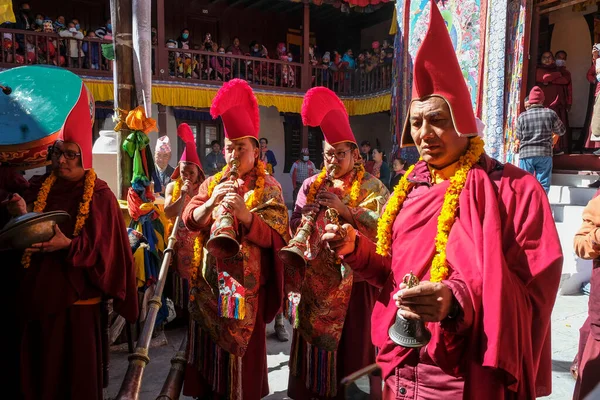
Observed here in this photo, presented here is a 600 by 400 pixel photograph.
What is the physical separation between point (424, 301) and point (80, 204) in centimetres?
200

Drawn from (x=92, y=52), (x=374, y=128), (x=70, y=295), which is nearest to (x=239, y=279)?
(x=70, y=295)

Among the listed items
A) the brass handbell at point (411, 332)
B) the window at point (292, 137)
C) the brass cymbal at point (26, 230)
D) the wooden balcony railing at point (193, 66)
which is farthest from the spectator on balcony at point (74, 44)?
the brass handbell at point (411, 332)

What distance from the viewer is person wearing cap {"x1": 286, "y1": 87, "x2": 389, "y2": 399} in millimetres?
3066

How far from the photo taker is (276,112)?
16.2 m

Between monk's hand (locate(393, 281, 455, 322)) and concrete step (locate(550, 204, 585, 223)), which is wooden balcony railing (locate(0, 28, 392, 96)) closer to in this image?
concrete step (locate(550, 204, 585, 223))

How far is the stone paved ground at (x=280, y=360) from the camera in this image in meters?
3.60

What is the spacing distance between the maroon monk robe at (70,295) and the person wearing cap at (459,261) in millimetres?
1412

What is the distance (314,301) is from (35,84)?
90.3 inches

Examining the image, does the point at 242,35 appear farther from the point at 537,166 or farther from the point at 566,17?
the point at 537,166

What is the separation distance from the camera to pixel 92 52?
41.3ft

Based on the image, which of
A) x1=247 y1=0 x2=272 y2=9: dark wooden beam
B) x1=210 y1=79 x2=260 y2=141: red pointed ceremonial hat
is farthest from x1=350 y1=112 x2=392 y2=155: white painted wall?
x1=210 y1=79 x2=260 y2=141: red pointed ceremonial hat

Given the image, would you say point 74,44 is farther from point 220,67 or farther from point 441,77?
point 441,77

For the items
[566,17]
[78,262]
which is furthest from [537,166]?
[78,262]

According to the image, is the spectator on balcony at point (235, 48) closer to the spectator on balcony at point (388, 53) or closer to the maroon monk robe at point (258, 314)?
the spectator on balcony at point (388, 53)
